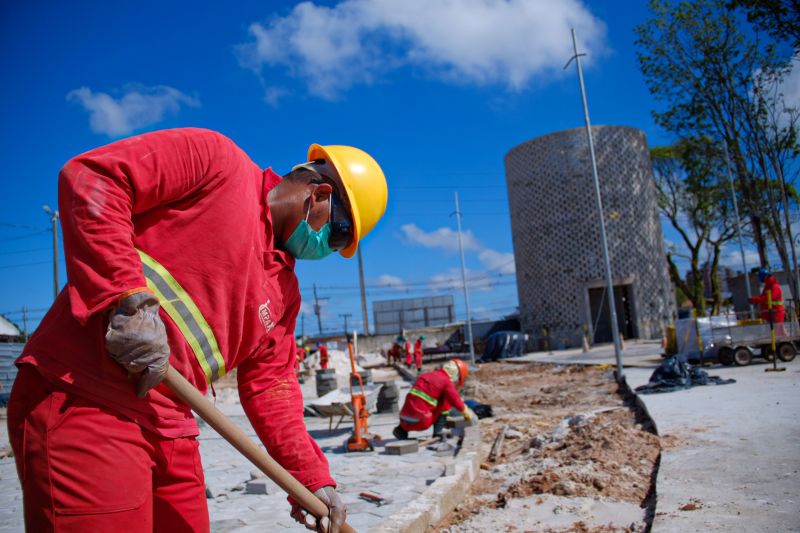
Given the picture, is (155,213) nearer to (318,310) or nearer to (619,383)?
(619,383)

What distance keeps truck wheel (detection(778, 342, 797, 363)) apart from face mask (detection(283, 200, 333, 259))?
11.5 m

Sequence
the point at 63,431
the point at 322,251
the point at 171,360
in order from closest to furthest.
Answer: the point at 63,431
the point at 171,360
the point at 322,251

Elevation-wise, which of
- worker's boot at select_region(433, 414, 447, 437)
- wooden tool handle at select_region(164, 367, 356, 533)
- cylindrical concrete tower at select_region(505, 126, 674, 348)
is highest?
cylindrical concrete tower at select_region(505, 126, 674, 348)

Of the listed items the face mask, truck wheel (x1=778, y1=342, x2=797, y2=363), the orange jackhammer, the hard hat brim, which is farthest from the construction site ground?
truck wheel (x1=778, y1=342, x2=797, y2=363)

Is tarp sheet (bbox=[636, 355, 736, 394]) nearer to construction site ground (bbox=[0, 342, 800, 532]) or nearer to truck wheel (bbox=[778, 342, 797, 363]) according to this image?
construction site ground (bbox=[0, 342, 800, 532])

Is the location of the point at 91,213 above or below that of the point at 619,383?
above

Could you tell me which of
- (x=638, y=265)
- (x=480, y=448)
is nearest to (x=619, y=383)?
(x=480, y=448)

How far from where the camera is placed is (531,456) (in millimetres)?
5488

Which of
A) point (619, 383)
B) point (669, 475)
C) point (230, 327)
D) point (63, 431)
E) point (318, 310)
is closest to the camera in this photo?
point (63, 431)

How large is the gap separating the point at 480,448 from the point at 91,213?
4988 millimetres

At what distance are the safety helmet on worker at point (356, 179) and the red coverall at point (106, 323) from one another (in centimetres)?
36

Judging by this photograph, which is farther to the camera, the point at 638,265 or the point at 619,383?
the point at 638,265

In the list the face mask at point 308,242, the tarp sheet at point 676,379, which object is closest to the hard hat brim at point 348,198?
the face mask at point 308,242

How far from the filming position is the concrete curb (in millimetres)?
3451
